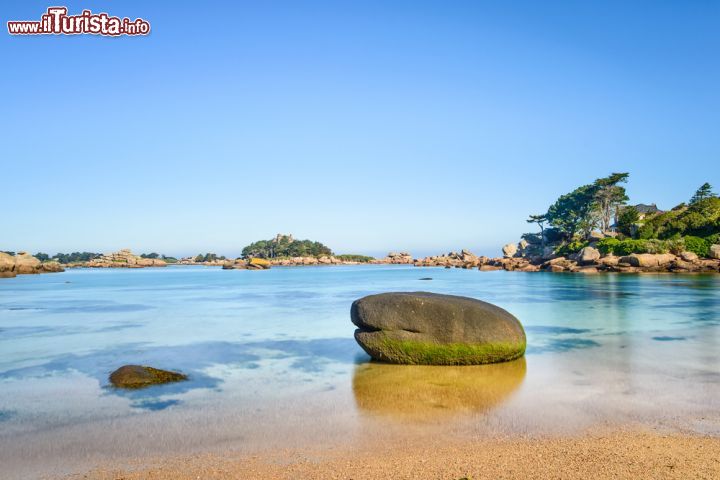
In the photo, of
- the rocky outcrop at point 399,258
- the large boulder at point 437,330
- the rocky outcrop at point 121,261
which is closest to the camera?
the large boulder at point 437,330

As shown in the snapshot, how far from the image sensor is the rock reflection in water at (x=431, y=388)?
9023mm

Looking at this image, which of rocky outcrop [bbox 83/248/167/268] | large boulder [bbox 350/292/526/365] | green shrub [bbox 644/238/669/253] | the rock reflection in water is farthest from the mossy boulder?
rocky outcrop [bbox 83/248/167/268]

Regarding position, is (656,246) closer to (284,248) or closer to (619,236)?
(619,236)

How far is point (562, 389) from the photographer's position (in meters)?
10.4

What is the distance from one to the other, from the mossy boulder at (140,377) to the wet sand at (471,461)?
4.86 meters

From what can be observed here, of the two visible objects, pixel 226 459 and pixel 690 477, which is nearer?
pixel 690 477

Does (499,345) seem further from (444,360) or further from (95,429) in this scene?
(95,429)

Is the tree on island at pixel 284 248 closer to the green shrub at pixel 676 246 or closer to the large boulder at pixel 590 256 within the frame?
the large boulder at pixel 590 256

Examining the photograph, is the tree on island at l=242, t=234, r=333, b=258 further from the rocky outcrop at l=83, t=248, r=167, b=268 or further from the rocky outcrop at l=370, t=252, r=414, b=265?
the rocky outcrop at l=83, t=248, r=167, b=268

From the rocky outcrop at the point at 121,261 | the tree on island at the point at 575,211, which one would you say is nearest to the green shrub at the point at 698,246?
the tree on island at the point at 575,211

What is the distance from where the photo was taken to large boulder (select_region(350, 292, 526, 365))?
484 inches

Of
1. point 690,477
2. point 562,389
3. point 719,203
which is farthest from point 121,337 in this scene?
point 719,203

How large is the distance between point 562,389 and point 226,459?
22.7 feet

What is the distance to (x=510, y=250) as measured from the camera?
391 ft
